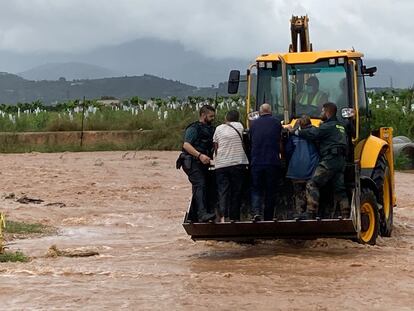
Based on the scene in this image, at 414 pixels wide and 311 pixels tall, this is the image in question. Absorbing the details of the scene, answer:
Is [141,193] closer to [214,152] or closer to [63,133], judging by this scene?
[214,152]

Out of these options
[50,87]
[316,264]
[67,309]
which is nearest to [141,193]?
[316,264]

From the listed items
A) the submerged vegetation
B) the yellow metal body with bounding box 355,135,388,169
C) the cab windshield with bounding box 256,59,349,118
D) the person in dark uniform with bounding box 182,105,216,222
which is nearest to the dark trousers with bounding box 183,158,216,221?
the person in dark uniform with bounding box 182,105,216,222

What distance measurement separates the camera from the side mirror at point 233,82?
12.8 m

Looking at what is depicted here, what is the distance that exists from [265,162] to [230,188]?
625mm

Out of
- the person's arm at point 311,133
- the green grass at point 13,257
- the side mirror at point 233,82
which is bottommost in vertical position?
the green grass at point 13,257

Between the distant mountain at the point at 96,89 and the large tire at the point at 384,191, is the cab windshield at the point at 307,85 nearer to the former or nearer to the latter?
the large tire at the point at 384,191

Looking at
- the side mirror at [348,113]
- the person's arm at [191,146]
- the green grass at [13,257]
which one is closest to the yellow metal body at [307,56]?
the side mirror at [348,113]

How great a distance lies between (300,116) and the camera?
12594mm

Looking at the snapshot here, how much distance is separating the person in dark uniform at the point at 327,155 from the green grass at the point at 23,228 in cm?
564

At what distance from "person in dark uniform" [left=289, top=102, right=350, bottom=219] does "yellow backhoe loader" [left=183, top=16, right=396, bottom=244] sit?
26 centimetres

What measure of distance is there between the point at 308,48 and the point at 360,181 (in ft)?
13.9

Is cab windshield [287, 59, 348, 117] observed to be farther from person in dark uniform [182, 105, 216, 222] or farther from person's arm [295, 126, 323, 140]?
person in dark uniform [182, 105, 216, 222]

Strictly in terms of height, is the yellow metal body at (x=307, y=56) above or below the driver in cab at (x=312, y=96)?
above

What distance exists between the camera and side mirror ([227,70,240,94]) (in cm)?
1280
